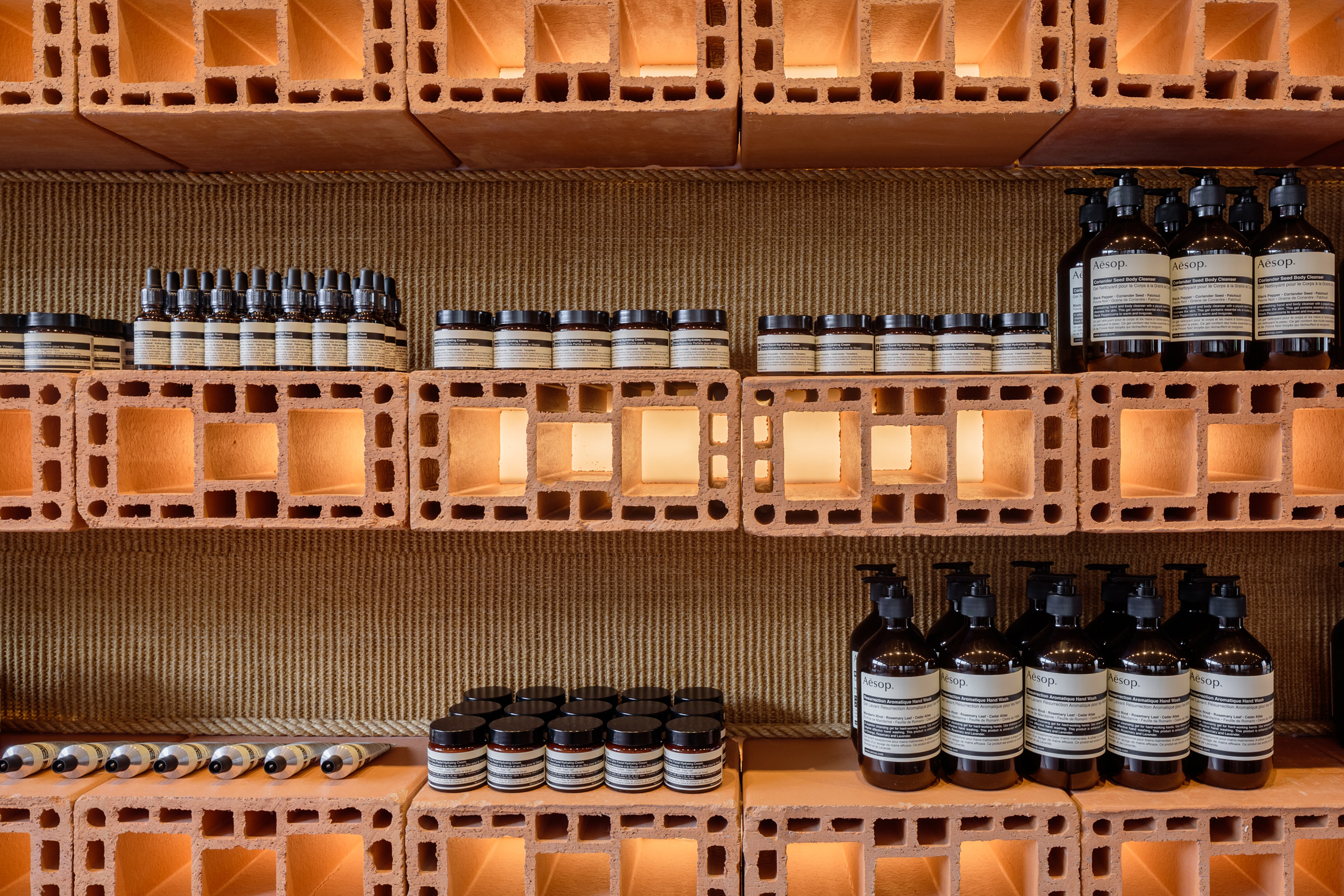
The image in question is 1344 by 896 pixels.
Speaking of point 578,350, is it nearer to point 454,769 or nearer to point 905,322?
point 905,322

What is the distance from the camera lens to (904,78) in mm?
1023

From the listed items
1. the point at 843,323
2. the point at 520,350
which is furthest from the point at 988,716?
the point at 520,350

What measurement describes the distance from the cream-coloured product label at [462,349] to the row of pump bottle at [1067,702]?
578 millimetres

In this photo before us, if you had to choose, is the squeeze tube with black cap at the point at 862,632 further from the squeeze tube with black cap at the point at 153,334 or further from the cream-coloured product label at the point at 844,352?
the squeeze tube with black cap at the point at 153,334

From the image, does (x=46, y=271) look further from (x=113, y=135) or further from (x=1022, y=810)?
(x=1022, y=810)

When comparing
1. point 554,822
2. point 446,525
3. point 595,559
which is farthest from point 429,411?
point 554,822

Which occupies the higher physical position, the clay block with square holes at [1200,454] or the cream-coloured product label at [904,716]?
the clay block with square holes at [1200,454]

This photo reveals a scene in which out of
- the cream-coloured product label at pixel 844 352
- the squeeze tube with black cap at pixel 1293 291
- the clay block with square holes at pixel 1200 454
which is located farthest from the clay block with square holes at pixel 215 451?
the squeeze tube with black cap at pixel 1293 291

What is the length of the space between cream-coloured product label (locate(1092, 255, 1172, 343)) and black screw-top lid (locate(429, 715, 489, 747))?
3.01ft

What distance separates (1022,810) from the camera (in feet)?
3.23

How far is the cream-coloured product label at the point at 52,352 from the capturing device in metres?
1.07

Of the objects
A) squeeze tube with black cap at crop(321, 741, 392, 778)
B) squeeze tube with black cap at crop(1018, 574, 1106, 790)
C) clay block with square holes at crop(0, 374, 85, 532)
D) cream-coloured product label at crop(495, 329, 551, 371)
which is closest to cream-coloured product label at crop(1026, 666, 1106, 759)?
squeeze tube with black cap at crop(1018, 574, 1106, 790)

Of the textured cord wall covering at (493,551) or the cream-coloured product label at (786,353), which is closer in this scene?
the cream-coloured product label at (786,353)

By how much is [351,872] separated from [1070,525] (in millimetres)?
1022
